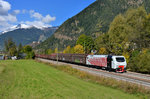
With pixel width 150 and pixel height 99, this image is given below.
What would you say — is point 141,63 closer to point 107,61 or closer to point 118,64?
point 118,64

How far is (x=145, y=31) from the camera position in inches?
1449

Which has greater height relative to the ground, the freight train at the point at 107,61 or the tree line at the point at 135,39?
the tree line at the point at 135,39

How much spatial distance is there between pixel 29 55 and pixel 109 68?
71470 mm

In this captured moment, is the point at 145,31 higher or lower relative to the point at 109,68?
higher

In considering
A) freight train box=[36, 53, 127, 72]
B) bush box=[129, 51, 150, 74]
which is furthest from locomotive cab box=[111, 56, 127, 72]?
bush box=[129, 51, 150, 74]

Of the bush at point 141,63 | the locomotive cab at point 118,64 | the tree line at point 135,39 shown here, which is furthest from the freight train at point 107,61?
the tree line at point 135,39

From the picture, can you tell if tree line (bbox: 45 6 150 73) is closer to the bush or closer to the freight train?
the bush

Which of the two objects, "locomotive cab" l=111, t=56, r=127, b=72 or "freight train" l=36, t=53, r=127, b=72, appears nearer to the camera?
"locomotive cab" l=111, t=56, r=127, b=72

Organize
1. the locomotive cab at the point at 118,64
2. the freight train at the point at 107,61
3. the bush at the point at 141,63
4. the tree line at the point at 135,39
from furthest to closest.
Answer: the tree line at the point at 135,39 < the freight train at the point at 107,61 < the locomotive cab at the point at 118,64 < the bush at the point at 141,63

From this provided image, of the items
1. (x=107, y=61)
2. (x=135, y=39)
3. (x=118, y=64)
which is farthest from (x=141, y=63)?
(x=135, y=39)

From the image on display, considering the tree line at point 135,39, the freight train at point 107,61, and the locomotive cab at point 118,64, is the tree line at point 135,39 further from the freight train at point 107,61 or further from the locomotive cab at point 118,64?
the freight train at point 107,61

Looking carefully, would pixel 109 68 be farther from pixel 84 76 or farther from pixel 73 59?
pixel 73 59

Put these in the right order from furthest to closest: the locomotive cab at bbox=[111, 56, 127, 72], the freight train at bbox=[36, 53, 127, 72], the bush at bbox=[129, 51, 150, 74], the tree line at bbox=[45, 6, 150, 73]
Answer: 1. the tree line at bbox=[45, 6, 150, 73]
2. the freight train at bbox=[36, 53, 127, 72]
3. the locomotive cab at bbox=[111, 56, 127, 72]
4. the bush at bbox=[129, 51, 150, 74]

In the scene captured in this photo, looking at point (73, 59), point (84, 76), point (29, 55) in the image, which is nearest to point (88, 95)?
point (84, 76)
